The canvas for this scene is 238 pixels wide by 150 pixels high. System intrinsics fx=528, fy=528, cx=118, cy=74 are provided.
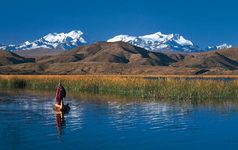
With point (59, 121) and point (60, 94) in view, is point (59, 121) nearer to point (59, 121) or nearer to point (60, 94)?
point (59, 121)

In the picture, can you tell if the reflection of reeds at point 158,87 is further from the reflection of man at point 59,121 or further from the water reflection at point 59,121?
the reflection of man at point 59,121

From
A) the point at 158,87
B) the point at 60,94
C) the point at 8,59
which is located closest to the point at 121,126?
the point at 60,94

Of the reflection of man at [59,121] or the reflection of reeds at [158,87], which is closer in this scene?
the reflection of man at [59,121]

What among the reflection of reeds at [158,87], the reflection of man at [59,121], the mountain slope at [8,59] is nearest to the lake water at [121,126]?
the reflection of man at [59,121]

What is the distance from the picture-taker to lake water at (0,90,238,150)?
68.7ft

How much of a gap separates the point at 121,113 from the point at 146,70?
123119 mm

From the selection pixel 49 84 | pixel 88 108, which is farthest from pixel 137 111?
pixel 49 84

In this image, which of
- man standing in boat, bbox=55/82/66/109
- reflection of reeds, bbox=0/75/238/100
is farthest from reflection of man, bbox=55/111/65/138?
reflection of reeds, bbox=0/75/238/100

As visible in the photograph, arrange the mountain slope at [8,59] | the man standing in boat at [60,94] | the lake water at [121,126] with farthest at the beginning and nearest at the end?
the mountain slope at [8,59], the man standing in boat at [60,94], the lake water at [121,126]

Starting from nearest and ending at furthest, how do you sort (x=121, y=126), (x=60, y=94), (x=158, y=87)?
(x=121, y=126) < (x=60, y=94) < (x=158, y=87)

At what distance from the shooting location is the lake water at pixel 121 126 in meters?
20.9

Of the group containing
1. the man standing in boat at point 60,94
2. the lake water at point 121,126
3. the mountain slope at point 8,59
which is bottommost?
the lake water at point 121,126

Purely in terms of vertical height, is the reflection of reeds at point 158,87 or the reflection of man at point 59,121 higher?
the reflection of reeds at point 158,87

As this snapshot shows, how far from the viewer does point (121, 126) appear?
84.3 ft
